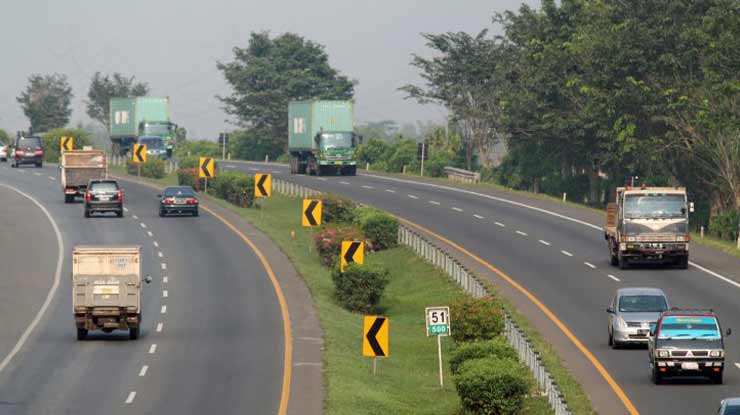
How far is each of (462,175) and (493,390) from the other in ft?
251

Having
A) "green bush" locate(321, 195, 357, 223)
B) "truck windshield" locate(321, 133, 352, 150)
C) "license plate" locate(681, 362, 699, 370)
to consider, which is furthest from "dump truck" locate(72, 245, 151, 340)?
"truck windshield" locate(321, 133, 352, 150)

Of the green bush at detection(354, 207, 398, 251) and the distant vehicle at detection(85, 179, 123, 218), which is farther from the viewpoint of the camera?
the distant vehicle at detection(85, 179, 123, 218)

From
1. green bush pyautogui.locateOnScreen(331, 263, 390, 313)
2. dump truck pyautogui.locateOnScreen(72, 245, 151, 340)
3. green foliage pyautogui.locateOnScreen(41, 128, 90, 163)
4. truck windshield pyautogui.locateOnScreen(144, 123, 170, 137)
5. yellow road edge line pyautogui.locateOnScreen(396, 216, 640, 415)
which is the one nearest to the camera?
yellow road edge line pyautogui.locateOnScreen(396, 216, 640, 415)

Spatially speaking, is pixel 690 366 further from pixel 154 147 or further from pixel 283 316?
pixel 154 147

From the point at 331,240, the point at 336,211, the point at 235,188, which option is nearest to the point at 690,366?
the point at 331,240

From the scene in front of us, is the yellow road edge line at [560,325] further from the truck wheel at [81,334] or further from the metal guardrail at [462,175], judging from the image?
the metal guardrail at [462,175]

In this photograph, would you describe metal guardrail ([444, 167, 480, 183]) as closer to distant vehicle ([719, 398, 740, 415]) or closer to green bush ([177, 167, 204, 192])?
green bush ([177, 167, 204, 192])

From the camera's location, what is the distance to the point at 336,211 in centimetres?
7519

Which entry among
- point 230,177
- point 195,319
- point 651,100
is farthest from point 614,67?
point 195,319

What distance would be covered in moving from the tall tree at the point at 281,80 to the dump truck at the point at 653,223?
346ft

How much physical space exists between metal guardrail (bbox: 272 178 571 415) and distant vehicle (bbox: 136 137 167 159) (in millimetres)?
28902

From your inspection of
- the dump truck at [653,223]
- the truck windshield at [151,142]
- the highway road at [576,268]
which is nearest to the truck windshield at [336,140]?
the highway road at [576,268]

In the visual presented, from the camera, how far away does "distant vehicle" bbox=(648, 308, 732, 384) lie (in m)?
32.3

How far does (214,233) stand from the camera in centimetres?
7081
